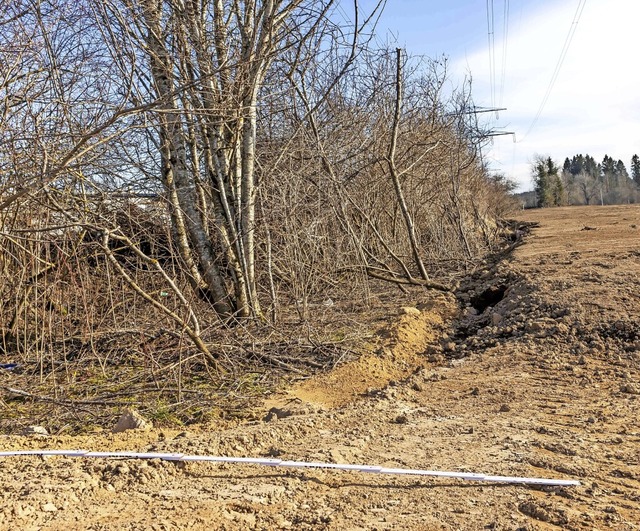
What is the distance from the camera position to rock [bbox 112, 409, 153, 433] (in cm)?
439

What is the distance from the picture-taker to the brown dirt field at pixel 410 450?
286 centimetres

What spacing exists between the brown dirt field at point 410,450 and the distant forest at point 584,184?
72817 millimetres

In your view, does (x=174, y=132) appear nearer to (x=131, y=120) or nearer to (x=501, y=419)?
(x=131, y=120)

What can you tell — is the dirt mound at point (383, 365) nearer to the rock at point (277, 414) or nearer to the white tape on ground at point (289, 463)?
the rock at point (277, 414)

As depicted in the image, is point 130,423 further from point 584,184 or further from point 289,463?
point 584,184

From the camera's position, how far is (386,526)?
278 cm

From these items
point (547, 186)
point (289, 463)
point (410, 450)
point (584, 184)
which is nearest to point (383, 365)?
point (410, 450)

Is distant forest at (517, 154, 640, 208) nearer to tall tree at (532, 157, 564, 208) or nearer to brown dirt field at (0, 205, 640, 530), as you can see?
tall tree at (532, 157, 564, 208)

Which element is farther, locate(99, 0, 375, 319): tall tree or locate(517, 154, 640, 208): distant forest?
locate(517, 154, 640, 208): distant forest

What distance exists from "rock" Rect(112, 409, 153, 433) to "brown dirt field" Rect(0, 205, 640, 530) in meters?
0.15

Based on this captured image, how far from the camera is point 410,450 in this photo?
3809mm

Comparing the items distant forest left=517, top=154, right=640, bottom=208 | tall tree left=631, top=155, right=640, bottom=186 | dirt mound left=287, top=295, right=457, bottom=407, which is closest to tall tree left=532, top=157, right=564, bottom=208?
distant forest left=517, top=154, right=640, bottom=208

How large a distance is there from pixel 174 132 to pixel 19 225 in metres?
1.92

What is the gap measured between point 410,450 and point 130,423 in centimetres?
186
